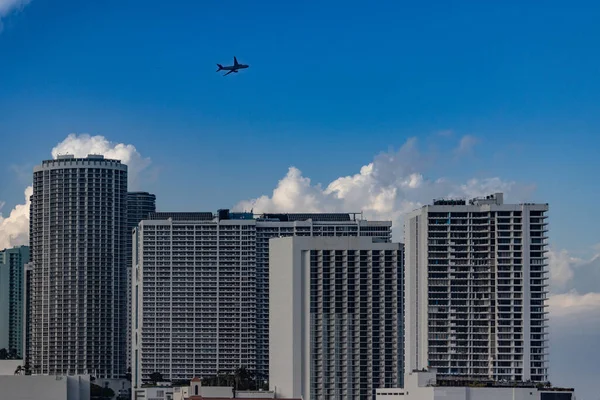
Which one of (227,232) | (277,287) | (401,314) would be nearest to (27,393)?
(277,287)

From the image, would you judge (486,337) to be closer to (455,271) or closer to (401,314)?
(455,271)

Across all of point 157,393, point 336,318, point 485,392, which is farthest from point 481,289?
point 157,393

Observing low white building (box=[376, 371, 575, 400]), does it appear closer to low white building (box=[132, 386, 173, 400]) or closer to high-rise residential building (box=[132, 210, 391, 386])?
low white building (box=[132, 386, 173, 400])

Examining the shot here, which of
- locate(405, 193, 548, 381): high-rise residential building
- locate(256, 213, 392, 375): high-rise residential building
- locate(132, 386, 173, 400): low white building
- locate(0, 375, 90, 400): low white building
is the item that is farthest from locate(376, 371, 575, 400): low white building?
locate(256, 213, 392, 375): high-rise residential building

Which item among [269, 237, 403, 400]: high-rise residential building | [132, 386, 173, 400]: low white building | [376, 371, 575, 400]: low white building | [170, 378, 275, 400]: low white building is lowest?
[132, 386, 173, 400]: low white building

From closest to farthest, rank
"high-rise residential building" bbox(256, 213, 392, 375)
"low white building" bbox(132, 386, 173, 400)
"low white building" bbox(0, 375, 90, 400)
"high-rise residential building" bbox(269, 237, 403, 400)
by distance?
"low white building" bbox(0, 375, 90, 400)
"high-rise residential building" bbox(269, 237, 403, 400)
"low white building" bbox(132, 386, 173, 400)
"high-rise residential building" bbox(256, 213, 392, 375)

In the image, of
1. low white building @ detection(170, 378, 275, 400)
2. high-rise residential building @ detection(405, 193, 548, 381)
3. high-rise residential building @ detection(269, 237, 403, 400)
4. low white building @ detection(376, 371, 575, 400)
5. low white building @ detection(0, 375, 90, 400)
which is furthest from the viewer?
high-rise residential building @ detection(269, 237, 403, 400)

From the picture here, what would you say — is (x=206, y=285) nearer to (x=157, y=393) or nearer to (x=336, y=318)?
(x=157, y=393)
